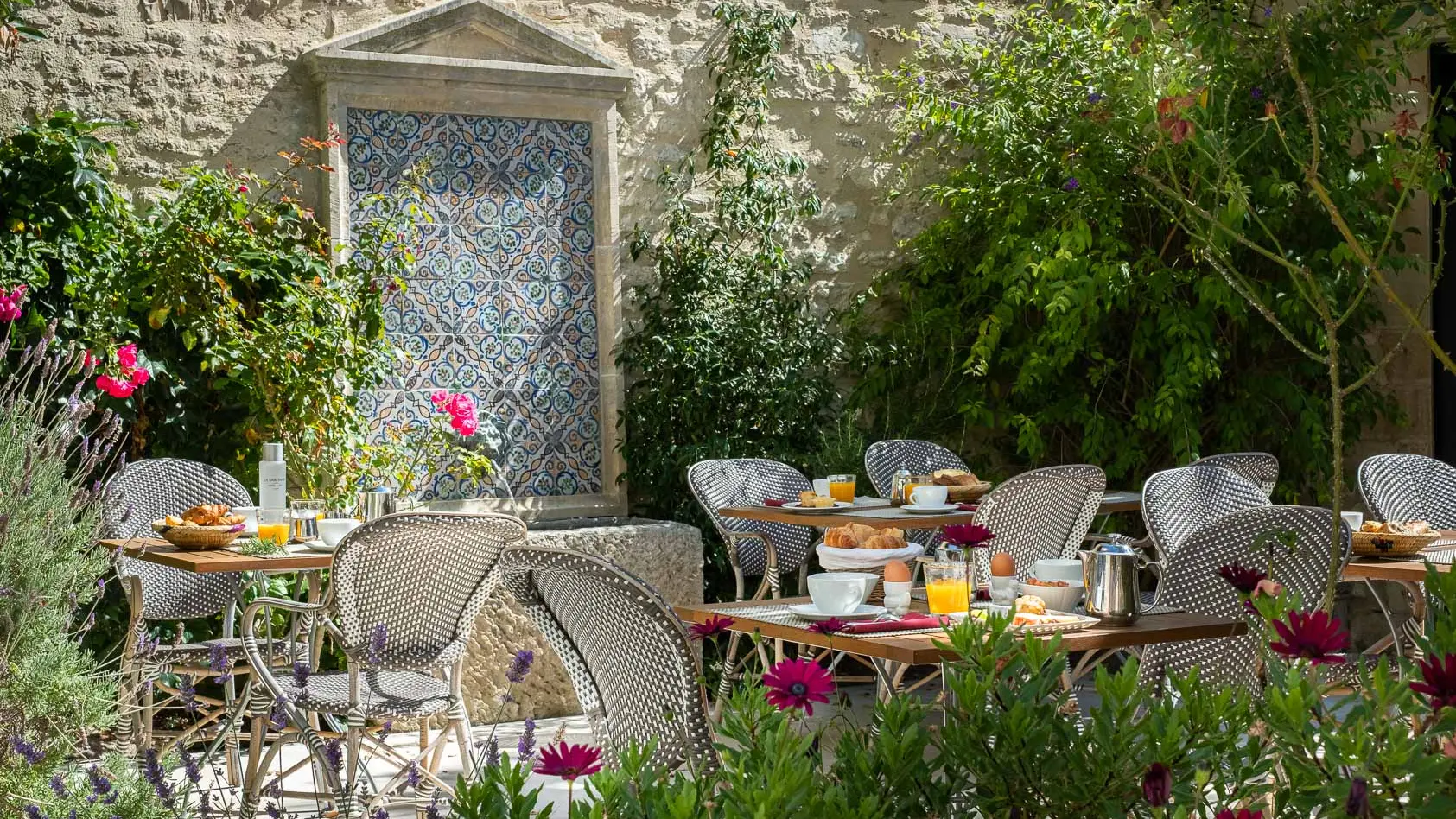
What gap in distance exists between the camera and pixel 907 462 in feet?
19.9

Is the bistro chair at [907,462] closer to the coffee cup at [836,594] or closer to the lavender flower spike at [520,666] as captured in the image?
the coffee cup at [836,594]

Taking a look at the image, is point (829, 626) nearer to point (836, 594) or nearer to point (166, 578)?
point (836, 594)

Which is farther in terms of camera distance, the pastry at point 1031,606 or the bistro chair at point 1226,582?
the bistro chair at point 1226,582

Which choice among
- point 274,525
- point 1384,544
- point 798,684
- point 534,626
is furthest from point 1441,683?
point 534,626

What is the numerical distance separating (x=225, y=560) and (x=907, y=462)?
3.02 metres

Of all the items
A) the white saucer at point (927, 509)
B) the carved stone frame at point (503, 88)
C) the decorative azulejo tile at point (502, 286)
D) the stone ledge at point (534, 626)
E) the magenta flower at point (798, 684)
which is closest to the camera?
the magenta flower at point (798, 684)

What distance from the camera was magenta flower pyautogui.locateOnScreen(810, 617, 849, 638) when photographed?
240 centimetres

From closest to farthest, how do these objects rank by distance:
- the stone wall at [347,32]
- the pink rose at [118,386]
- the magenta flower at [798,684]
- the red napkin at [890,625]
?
the magenta flower at [798,684]
the red napkin at [890,625]
the pink rose at [118,386]
the stone wall at [347,32]

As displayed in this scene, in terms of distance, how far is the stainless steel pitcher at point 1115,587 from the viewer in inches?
105

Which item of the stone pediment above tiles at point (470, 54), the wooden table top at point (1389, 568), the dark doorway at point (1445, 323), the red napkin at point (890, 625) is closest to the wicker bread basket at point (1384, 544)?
the wooden table top at point (1389, 568)

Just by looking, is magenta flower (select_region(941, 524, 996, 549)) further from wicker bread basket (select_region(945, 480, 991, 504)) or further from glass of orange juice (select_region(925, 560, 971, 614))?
wicker bread basket (select_region(945, 480, 991, 504))

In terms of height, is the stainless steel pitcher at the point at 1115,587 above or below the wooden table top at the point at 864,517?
above

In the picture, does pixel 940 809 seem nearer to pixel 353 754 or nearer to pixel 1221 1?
pixel 353 754

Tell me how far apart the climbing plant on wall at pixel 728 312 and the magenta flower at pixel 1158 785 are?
515 centimetres
